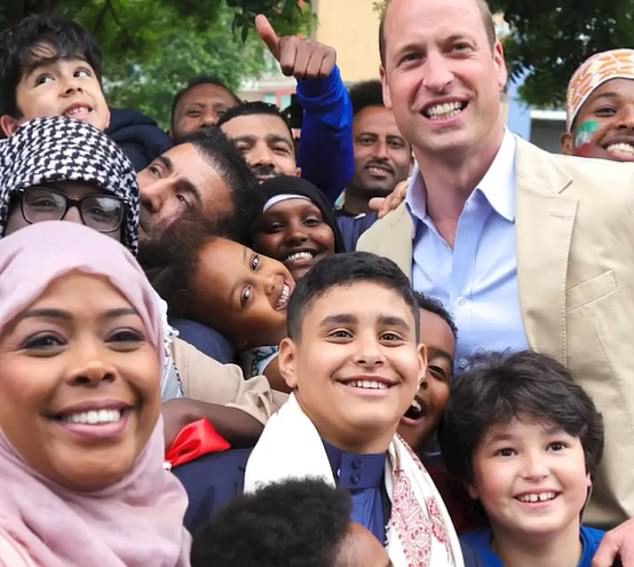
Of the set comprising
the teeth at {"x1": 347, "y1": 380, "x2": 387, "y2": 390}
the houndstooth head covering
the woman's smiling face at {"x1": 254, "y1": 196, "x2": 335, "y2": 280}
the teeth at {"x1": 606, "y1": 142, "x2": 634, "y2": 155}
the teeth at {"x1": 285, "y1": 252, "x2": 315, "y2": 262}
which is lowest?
the teeth at {"x1": 347, "y1": 380, "x2": 387, "y2": 390}

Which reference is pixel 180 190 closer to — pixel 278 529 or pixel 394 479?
pixel 394 479

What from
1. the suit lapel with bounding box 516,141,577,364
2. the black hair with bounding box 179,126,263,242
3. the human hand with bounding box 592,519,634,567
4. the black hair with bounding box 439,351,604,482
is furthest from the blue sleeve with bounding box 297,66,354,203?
the human hand with bounding box 592,519,634,567

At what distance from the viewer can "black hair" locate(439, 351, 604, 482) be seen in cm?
323

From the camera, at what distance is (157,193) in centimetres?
413

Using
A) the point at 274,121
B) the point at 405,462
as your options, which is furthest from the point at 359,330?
the point at 274,121

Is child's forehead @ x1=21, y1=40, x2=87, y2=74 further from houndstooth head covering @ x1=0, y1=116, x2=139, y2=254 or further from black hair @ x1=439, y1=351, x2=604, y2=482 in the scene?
black hair @ x1=439, y1=351, x2=604, y2=482

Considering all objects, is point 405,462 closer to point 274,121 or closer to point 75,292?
point 75,292

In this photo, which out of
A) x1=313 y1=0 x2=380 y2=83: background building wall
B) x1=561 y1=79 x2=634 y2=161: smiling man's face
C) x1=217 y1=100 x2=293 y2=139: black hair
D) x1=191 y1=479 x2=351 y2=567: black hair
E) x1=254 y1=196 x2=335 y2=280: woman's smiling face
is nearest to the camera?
x1=191 y1=479 x2=351 y2=567: black hair

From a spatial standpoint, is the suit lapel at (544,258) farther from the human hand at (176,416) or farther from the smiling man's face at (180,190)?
the smiling man's face at (180,190)

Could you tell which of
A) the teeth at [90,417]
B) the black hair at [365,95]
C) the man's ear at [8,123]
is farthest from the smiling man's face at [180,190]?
the teeth at [90,417]

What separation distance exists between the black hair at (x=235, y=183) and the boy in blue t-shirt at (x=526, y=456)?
4.12ft

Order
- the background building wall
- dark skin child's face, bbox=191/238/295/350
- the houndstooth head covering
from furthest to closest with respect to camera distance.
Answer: the background building wall → dark skin child's face, bbox=191/238/295/350 → the houndstooth head covering

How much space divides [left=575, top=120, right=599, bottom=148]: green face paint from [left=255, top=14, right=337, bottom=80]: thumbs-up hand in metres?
1.06

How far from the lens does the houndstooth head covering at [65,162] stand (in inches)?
123
